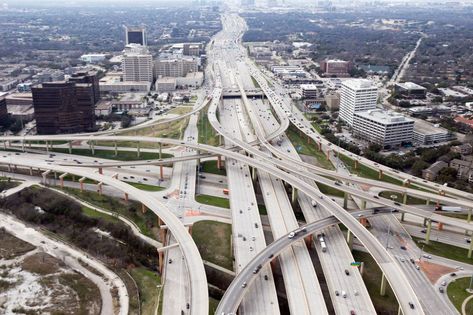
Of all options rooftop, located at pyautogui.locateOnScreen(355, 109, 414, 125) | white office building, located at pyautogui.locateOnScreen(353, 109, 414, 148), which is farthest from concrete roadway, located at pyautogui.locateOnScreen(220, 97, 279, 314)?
rooftop, located at pyautogui.locateOnScreen(355, 109, 414, 125)

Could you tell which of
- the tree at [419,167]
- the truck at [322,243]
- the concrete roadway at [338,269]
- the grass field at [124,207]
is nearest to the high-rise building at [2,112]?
the grass field at [124,207]

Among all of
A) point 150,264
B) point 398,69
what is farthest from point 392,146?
point 398,69

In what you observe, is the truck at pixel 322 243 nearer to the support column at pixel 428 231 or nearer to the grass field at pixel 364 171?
the support column at pixel 428 231

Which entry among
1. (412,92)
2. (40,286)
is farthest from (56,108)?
(412,92)

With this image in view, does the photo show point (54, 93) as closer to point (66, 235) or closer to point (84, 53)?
point (66, 235)

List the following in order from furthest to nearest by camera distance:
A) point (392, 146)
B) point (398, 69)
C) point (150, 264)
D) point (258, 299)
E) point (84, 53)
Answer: point (84, 53) → point (398, 69) → point (392, 146) → point (150, 264) → point (258, 299)

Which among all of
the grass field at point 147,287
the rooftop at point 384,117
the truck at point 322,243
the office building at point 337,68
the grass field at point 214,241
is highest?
the office building at point 337,68
